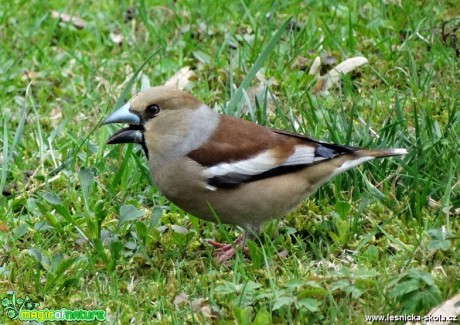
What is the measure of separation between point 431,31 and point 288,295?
3.54m

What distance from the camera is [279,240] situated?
4902 mm

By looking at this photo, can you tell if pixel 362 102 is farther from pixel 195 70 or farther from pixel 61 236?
pixel 61 236

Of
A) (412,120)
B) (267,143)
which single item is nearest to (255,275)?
(267,143)

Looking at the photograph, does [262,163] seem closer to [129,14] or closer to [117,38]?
[117,38]

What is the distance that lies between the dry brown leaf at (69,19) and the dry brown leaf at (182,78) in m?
1.33

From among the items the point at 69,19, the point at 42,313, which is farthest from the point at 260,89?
the point at 42,313

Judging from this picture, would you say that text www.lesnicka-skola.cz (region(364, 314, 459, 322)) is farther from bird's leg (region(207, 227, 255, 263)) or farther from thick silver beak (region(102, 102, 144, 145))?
thick silver beak (region(102, 102, 144, 145))

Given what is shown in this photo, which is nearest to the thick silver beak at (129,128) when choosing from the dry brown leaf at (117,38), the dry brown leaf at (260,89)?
the dry brown leaf at (260,89)

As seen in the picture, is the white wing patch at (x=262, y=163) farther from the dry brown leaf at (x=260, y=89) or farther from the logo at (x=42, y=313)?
the dry brown leaf at (x=260, y=89)

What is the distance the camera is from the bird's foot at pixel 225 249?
4875 mm

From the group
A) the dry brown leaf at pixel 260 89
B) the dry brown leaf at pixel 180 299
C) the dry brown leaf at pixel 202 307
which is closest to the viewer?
the dry brown leaf at pixel 202 307

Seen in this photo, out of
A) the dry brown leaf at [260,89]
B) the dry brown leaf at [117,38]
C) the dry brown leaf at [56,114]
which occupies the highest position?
the dry brown leaf at [260,89]

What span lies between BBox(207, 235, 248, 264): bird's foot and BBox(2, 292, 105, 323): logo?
0.81 metres

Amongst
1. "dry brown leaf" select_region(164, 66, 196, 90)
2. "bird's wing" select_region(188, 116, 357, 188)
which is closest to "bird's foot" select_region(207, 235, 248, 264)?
"bird's wing" select_region(188, 116, 357, 188)
